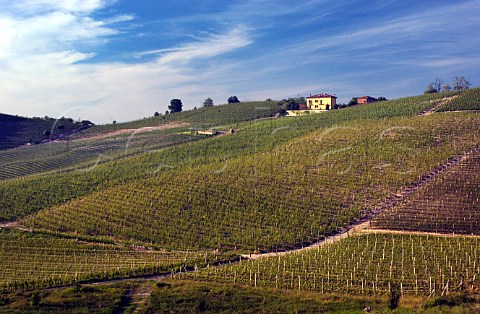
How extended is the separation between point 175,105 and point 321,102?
44368 mm

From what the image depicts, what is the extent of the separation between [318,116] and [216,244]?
55.6m

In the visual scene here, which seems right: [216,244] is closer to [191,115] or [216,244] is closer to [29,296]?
[29,296]

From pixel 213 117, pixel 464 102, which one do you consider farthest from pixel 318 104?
pixel 464 102

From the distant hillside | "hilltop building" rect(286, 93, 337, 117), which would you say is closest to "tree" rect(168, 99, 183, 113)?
the distant hillside

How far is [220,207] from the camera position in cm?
4084

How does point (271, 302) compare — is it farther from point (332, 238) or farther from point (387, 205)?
point (387, 205)

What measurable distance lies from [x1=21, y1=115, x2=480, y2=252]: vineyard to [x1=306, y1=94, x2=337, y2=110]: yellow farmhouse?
164 feet

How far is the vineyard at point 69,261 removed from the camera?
95.1 feet

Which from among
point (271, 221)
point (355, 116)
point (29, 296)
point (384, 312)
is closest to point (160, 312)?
point (29, 296)

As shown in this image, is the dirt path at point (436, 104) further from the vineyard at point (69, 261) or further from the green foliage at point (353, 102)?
the vineyard at point (69, 261)

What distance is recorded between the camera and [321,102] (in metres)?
111

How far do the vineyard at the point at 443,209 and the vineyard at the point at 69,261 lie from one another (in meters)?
14.3

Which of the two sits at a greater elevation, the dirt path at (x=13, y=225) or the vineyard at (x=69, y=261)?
the dirt path at (x=13, y=225)

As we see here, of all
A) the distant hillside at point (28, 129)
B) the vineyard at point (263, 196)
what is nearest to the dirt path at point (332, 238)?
the vineyard at point (263, 196)
